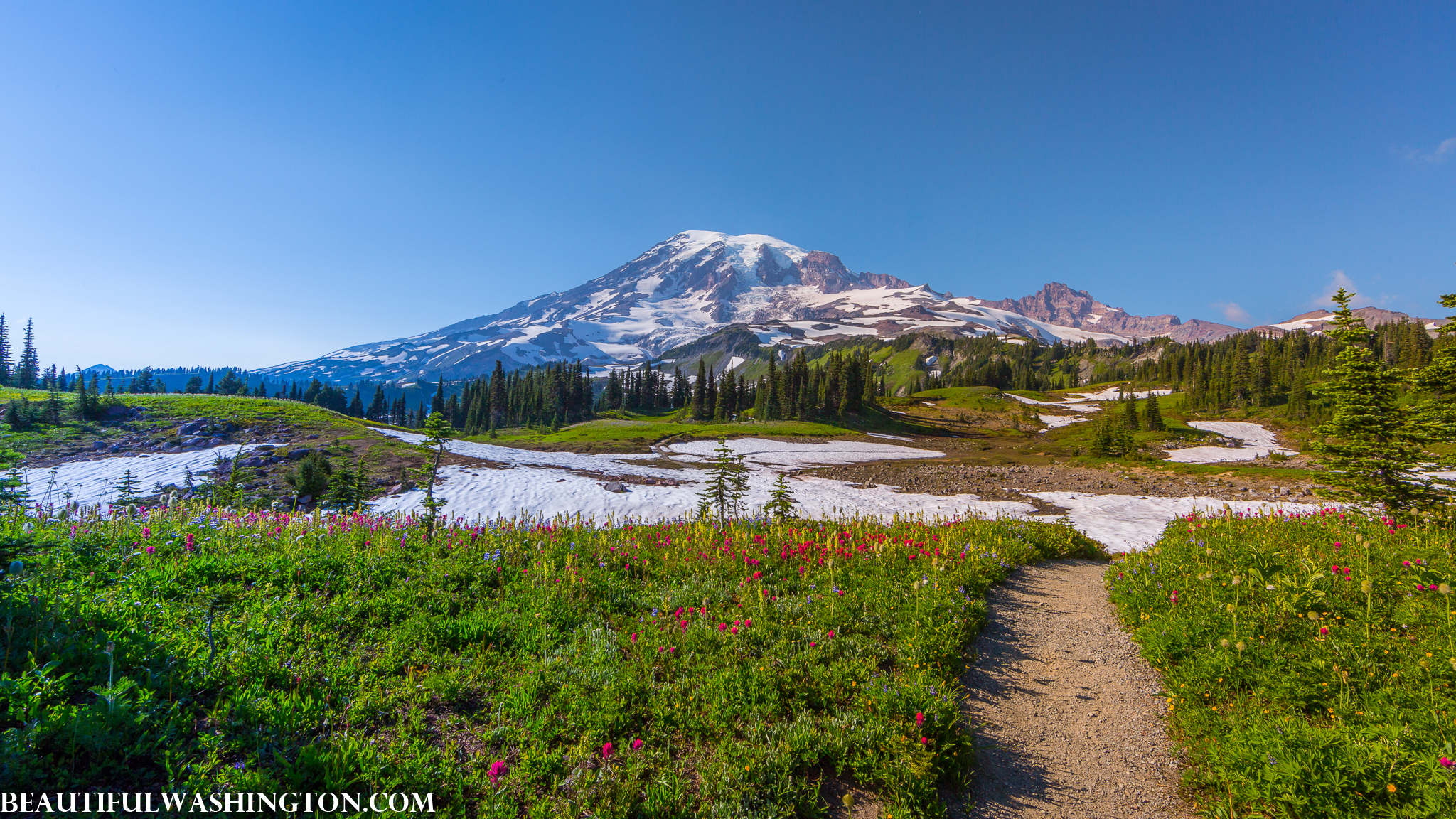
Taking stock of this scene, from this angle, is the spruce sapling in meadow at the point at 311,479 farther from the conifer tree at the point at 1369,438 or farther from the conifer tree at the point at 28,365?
the conifer tree at the point at 28,365

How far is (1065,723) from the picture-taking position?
5750 millimetres

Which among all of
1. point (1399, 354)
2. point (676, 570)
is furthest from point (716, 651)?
point (1399, 354)

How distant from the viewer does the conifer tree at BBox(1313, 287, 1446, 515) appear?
37.1 ft

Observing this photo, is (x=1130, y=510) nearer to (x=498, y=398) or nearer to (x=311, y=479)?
(x=311, y=479)

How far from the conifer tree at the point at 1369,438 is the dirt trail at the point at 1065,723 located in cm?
880

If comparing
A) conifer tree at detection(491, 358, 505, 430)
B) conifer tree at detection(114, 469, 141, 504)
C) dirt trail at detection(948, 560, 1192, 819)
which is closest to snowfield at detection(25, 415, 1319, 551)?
conifer tree at detection(114, 469, 141, 504)

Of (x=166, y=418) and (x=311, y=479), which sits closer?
(x=311, y=479)

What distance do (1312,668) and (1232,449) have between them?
247 feet

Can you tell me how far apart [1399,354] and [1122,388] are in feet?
152

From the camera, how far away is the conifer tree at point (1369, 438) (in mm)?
11312

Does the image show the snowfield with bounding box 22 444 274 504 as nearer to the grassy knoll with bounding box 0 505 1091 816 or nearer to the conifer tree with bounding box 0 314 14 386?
the grassy knoll with bounding box 0 505 1091 816

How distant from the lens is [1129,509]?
24.8 metres

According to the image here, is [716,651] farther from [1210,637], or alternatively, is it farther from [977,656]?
[1210,637]

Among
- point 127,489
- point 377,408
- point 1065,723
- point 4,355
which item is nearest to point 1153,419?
point 1065,723
